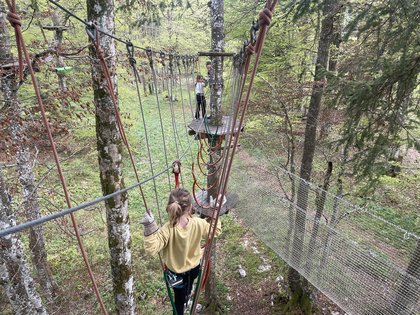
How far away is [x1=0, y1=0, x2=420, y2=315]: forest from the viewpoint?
7.72 ft

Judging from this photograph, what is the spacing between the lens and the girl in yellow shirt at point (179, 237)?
158 cm

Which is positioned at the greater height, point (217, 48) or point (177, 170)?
point (217, 48)

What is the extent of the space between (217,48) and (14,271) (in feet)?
10.7

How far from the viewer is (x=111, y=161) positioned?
99.3 inches

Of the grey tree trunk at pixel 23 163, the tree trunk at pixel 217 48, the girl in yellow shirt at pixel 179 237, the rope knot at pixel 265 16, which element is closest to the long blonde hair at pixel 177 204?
the girl in yellow shirt at pixel 179 237

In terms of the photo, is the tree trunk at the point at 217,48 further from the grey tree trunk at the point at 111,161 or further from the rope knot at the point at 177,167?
the rope knot at the point at 177,167

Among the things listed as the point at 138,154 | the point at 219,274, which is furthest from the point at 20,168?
the point at 138,154

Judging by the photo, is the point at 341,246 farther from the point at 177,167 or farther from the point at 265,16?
the point at 265,16

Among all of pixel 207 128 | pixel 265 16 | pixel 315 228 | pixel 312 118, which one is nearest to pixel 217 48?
pixel 207 128

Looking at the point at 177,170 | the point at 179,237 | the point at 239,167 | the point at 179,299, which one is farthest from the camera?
the point at 239,167

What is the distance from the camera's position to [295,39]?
521 cm

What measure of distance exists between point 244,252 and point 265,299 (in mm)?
1114

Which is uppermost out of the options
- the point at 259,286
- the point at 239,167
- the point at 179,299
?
the point at 179,299

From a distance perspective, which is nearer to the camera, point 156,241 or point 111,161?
point 156,241
